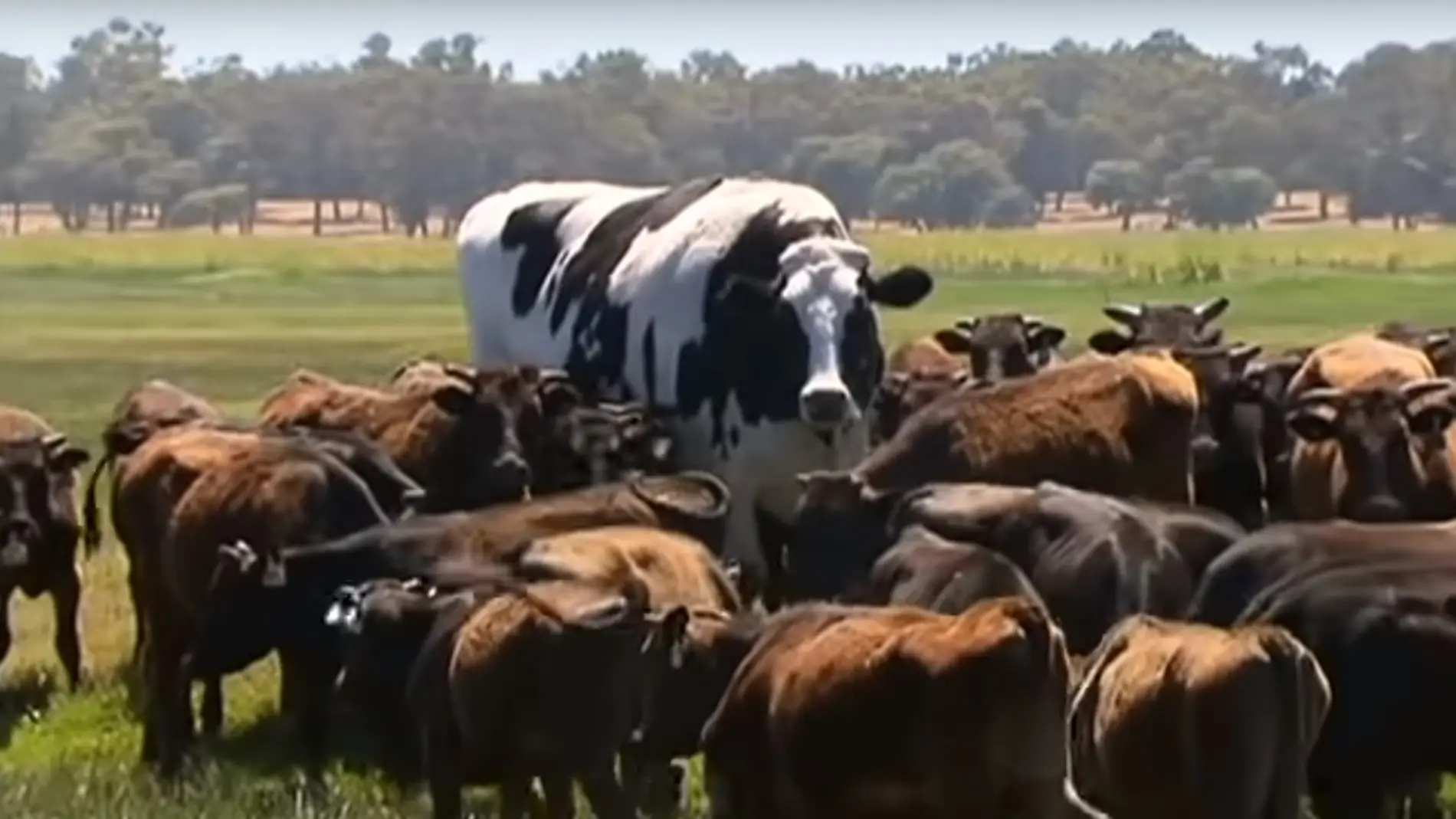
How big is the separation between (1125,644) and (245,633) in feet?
14.3

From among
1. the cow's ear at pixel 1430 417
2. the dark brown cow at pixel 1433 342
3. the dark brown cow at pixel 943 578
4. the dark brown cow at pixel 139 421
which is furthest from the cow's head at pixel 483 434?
the dark brown cow at pixel 1433 342

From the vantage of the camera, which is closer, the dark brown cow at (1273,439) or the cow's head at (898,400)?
the dark brown cow at (1273,439)

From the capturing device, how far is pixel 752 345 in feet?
52.3

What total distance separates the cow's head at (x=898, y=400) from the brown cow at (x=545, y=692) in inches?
255

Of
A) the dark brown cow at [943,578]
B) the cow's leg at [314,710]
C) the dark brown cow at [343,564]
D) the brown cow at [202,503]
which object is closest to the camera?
the dark brown cow at [943,578]

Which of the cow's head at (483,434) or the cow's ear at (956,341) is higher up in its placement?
the cow's ear at (956,341)

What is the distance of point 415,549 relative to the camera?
12164 mm

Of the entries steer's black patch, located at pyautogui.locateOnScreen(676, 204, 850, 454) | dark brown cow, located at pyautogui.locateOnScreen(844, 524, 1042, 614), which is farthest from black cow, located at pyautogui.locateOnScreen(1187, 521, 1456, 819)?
steer's black patch, located at pyautogui.locateOnScreen(676, 204, 850, 454)

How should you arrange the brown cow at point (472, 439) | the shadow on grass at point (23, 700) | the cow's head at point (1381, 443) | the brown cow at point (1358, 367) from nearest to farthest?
the cow's head at point (1381, 443) → the shadow on grass at point (23, 700) → the brown cow at point (472, 439) → the brown cow at point (1358, 367)

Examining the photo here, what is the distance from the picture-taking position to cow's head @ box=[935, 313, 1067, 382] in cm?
1800

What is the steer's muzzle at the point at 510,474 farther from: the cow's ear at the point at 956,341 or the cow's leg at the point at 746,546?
the cow's ear at the point at 956,341

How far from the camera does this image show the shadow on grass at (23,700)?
14.7 metres

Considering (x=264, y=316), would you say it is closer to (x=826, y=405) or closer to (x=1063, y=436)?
(x=826, y=405)

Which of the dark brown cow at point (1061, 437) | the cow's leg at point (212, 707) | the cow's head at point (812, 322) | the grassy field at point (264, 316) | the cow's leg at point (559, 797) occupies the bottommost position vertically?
the grassy field at point (264, 316)
